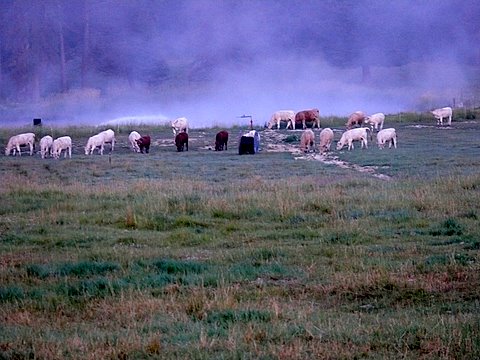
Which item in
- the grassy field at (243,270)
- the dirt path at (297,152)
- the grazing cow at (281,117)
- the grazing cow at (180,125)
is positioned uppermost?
the grazing cow at (281,117)

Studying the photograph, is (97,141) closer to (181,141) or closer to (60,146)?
(60,146)

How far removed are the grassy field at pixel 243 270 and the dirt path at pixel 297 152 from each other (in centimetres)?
692

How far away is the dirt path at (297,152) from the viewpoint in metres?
29.0

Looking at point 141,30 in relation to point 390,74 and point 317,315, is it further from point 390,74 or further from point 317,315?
point 317,315

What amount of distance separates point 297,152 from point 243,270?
29.6 metres

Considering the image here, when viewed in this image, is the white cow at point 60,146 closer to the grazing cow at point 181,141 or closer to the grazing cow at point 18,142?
the grazing cow at point 18,142

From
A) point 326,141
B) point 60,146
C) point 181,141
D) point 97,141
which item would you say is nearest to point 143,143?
point 181,141

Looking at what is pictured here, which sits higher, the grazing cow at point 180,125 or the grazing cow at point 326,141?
the grazing cow at point 180,125

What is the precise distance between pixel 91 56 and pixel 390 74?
38985 mm

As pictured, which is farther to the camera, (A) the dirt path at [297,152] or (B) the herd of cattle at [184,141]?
(B) the herd of cattle at [184,141]

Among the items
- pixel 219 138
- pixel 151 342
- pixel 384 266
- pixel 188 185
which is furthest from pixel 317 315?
pixel 219 138

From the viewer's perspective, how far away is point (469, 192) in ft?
59.2

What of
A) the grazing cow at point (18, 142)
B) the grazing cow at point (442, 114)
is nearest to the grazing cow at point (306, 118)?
the grazing cow at point (442, 114)

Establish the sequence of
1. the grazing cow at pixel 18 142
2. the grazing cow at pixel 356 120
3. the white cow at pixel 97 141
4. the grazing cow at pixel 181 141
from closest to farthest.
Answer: the white cow at pixel 97 141
the grazing cow at pixel 18 142
the grazing cow at pixel 181 141
the grazing cow at pixel 356 120
